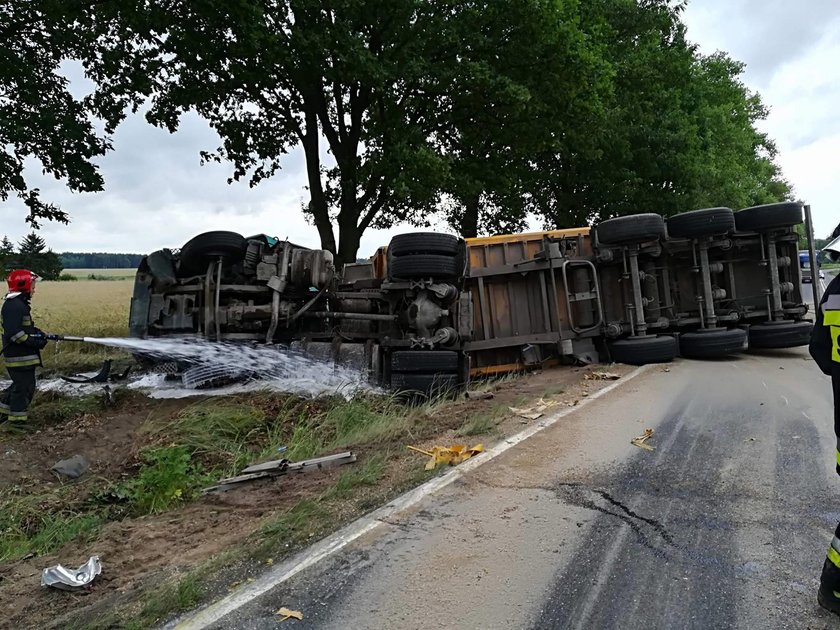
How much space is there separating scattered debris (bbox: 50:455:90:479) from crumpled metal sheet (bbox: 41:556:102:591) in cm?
231

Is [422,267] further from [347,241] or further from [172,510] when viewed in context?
[347,241]

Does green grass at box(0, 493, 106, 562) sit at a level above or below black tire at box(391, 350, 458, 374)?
below

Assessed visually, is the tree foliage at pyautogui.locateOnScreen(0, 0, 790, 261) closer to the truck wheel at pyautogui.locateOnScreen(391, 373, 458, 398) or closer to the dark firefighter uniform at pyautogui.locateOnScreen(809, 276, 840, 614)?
the truck wheel at pyautogui.locateOnScreen(391, 373, 458, 398)

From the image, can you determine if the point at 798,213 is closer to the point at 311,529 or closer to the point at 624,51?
the point at 311,529

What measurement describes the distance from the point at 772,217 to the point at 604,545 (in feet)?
22.1

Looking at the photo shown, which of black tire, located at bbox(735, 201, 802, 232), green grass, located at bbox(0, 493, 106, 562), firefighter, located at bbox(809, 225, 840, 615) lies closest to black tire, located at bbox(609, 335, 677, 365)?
black tire, located at bbox(735, 201, 802, 232)

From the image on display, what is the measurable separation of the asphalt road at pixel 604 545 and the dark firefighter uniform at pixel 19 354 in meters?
4.89

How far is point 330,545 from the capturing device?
9.09ft

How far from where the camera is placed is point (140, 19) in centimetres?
1018

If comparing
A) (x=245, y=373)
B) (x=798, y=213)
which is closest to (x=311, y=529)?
(x=245, y=373)

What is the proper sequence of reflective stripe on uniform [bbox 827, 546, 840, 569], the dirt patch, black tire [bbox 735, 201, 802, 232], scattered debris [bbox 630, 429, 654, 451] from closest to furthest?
reflective stripe on uniform [bbox 827, 546, 840, 569] → the dirt patch → scattered debris [bbox 630, 429, 654, 451] → black tire [bbox 735, 201, 802, 232]

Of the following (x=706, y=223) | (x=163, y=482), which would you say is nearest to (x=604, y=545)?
(x=163, y=482)

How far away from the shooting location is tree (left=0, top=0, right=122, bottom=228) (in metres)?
10.0

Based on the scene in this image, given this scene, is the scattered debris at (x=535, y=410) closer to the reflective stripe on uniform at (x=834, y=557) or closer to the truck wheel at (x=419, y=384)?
the truck wheel at (x=419, y=384)
